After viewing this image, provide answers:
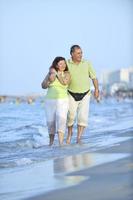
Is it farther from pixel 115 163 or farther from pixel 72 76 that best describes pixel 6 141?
pixel 115 163

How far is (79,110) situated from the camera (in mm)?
7328

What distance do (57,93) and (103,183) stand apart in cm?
321

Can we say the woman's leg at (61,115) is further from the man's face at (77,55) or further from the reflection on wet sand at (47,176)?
the reflection on wet sand at (47,176)

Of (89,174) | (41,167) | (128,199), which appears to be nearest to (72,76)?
(41,167)

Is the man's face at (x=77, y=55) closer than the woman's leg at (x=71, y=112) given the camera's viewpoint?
Yes

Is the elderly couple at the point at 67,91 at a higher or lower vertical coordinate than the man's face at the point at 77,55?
lower

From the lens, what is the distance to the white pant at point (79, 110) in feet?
23.6

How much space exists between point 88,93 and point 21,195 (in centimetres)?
377

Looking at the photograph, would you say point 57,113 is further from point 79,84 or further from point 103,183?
point 103,183

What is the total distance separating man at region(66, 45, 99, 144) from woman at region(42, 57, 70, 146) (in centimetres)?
14

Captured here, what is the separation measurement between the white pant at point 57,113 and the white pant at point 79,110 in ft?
0.75

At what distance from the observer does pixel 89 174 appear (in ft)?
13.9

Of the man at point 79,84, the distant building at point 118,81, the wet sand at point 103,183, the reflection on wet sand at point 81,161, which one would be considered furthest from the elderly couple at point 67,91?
the distant building at point 118,81

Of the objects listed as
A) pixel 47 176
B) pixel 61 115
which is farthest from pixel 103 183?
pixel 61 115
